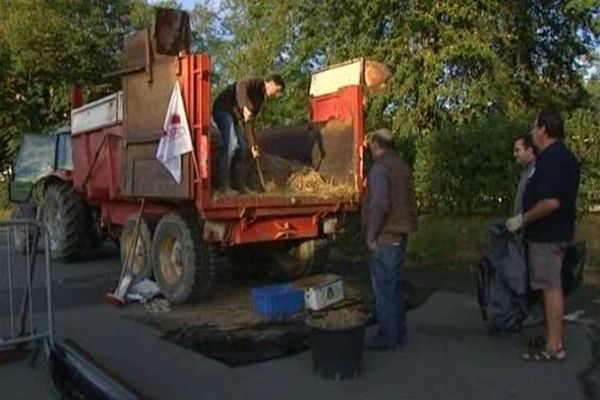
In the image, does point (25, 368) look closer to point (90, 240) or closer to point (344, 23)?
point (90, 240)

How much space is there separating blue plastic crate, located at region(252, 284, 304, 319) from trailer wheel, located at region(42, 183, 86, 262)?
538 cm

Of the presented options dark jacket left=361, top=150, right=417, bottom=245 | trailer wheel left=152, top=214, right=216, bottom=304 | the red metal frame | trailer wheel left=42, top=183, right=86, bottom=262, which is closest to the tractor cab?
trailer wheel left=42, top=183, right=86, bottom=262

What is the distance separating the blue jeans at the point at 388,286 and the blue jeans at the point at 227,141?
101 inches

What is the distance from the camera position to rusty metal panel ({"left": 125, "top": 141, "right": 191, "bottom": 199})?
7848 mm

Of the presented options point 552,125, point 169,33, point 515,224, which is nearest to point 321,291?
point 515,224

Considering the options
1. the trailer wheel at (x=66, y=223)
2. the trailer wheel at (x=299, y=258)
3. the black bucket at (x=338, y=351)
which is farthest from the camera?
the trailer wheel at (x=66, y=223)

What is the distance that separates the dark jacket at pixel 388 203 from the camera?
6.39 metres

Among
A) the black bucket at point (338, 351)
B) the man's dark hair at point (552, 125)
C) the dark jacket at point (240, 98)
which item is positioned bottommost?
the black bucket at point (338, 351)

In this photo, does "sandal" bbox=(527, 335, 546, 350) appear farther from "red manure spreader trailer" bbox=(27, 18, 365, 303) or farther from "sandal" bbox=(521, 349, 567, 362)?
"red manure spreader trailer" bbox=(27, 18, 365, 303)

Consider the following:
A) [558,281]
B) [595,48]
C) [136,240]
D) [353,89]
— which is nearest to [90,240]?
[136,240]

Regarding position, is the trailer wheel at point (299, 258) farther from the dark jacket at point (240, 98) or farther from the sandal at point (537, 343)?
the sandal at point (537, 343)

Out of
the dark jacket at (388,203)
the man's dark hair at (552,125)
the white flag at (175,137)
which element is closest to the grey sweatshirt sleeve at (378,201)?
the dark jacket at (388,203)

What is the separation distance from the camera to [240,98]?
29.4ft

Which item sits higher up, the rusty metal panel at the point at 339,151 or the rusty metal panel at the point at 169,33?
the rusty metal panel at the point at 169,33
